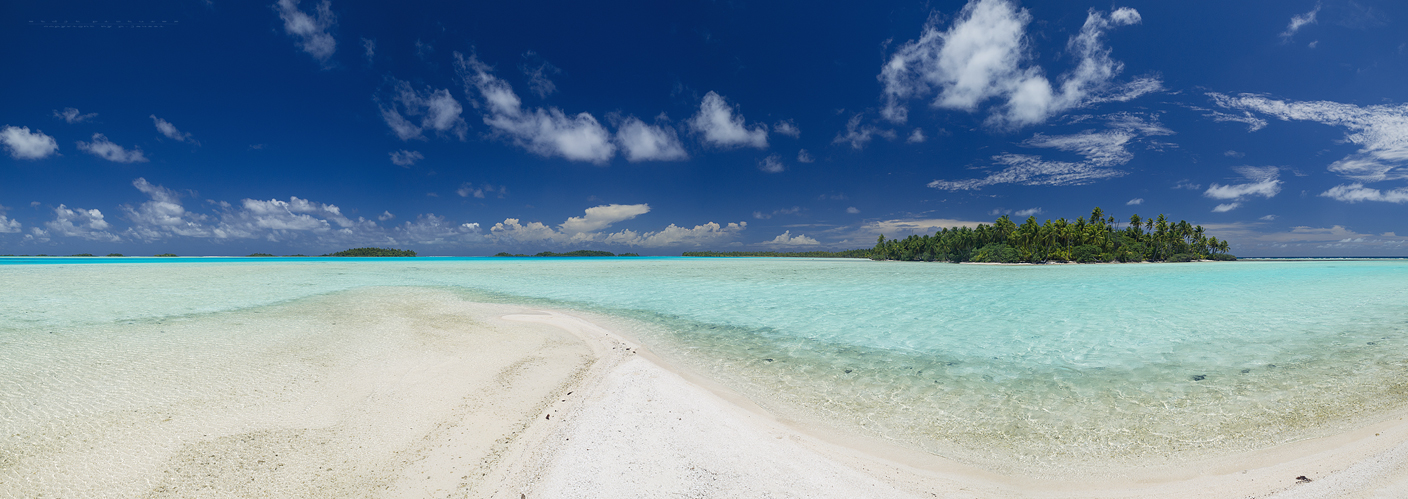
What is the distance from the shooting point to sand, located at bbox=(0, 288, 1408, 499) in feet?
12.7

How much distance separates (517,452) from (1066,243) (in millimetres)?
99530

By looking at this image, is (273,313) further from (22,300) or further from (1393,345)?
(1393,345)

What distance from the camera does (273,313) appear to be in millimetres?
13438

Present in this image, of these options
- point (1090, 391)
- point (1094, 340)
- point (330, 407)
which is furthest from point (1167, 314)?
point (330, 407)

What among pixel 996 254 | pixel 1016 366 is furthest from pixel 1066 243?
pixel 1016 366

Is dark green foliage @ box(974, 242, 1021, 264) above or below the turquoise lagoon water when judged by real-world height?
above

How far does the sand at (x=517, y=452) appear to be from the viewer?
3.88 metres

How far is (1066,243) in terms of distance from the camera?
78.0 metres

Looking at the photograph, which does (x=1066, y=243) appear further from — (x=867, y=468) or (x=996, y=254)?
(x=867, y=468)

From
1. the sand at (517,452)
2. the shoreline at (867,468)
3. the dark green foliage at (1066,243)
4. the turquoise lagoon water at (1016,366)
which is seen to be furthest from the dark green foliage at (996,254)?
the sand at (517,452)

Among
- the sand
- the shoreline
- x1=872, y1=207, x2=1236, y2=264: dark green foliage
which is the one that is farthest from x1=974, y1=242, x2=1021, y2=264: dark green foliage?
the sand

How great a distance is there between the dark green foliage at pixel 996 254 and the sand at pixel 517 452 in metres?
87.2

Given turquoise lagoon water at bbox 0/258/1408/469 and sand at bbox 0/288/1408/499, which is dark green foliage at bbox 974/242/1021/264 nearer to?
turquoise lagoon water at bbox 0/258/1408/469

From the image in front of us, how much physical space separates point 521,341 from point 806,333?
22.0 ft
